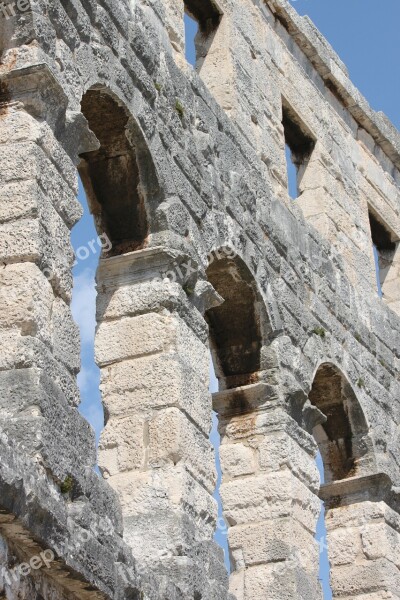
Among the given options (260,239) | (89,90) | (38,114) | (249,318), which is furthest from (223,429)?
(38,114)

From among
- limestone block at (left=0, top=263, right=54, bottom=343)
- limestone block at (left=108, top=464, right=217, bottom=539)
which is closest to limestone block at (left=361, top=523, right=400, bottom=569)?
limestone block at (left=108, top=464, right=217, bottom=539)

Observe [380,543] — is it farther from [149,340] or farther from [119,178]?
[119,178]

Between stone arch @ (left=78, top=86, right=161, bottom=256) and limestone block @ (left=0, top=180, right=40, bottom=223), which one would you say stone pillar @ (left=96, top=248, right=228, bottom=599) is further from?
limestone block @ (left=0, top=180, right=40, bottom=223)

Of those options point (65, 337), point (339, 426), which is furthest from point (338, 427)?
point (65, 337)

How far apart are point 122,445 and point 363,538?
3715mm

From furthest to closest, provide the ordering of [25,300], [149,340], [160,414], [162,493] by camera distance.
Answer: [149,340]
[160,414]
[162,493]
[25,300]

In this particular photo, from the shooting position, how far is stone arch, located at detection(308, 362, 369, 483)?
10.8 m

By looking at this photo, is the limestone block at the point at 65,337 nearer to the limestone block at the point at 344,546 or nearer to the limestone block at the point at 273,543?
the limestone block at the point at 273,543

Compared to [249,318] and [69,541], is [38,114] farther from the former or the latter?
[249,318]

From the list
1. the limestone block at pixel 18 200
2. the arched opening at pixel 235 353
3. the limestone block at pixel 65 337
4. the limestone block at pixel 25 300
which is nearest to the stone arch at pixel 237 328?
the arched opening at pixel 235 353

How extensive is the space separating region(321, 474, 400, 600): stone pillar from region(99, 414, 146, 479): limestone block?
11.8 ft

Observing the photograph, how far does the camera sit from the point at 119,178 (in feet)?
26.9

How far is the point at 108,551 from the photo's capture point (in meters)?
6.16

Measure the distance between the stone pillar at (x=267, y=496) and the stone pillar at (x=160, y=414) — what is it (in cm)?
119
